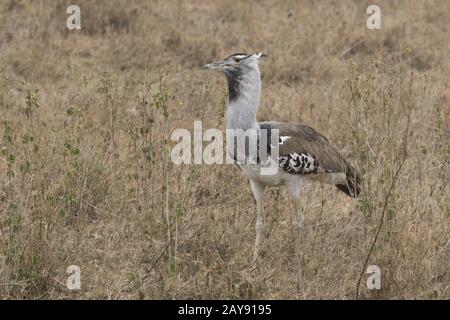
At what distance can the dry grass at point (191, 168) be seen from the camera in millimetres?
4230

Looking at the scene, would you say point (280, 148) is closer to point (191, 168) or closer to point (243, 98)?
point (243, 98)

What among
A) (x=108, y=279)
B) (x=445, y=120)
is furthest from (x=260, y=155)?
(x=445, y=120)

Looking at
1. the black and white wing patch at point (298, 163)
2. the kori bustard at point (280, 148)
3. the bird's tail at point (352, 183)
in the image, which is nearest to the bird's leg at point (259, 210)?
the kori bustard at point (280, 148)

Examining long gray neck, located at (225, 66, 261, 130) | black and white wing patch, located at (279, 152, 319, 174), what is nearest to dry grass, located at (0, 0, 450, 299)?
black and white wing patch, located at (279, 152, 319, 174)

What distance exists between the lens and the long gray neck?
14.7 ft

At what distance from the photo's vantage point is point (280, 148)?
4.62 metres

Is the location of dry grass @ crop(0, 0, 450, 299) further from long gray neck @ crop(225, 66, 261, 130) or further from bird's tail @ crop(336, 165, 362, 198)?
long gray neck @ crop(225, 66, 261, 130)

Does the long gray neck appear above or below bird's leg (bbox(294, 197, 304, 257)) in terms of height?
above

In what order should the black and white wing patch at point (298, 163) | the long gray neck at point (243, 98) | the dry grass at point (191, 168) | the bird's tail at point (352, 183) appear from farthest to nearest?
the bird's tail at point (352, 183) → the black and white wing patch at point (298, 163) → the long gray neck at point (243, 98) → the dry grass at point (191, 168)

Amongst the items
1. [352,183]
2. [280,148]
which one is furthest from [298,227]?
[352,183]

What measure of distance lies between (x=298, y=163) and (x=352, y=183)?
46 centimetres

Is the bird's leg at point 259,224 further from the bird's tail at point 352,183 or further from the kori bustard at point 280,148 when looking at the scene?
the bird's tail at point 352,183

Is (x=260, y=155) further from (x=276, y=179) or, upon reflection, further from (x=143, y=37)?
(x=143, y=37)

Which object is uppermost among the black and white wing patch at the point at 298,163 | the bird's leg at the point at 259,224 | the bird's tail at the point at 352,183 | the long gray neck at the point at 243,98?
the long gray neck at the point at 243,98
